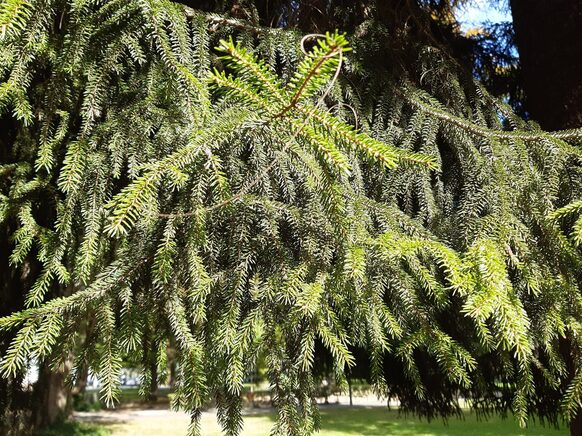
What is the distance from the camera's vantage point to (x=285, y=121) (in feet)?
2.97

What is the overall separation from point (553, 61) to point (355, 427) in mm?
10680

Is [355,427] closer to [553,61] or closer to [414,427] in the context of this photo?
[414,427]

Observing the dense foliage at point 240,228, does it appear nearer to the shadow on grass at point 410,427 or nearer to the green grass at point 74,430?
the shadow on grass at point 410,427

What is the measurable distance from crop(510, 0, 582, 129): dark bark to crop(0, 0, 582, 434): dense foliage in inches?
31.6

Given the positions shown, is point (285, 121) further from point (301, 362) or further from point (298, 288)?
point (301, 362)

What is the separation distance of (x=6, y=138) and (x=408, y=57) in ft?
5.89

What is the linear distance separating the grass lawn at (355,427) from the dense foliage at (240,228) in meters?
8.97

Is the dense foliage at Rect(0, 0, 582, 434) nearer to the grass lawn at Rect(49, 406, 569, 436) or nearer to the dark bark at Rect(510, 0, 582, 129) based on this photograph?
the dark bark at Rect(510, 0, 582, 129)

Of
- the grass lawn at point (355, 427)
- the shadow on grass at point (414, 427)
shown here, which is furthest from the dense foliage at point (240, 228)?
the grass lawn at point (355, 427)

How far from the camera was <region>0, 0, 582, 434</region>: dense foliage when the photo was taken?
3.75 feet

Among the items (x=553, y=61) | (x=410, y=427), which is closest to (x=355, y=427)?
(x=410, y=427)

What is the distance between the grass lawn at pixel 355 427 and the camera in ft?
33.7

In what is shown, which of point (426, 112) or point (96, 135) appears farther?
point (426, 112)

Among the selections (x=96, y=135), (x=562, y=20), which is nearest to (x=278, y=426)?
(x=96, y=135)
